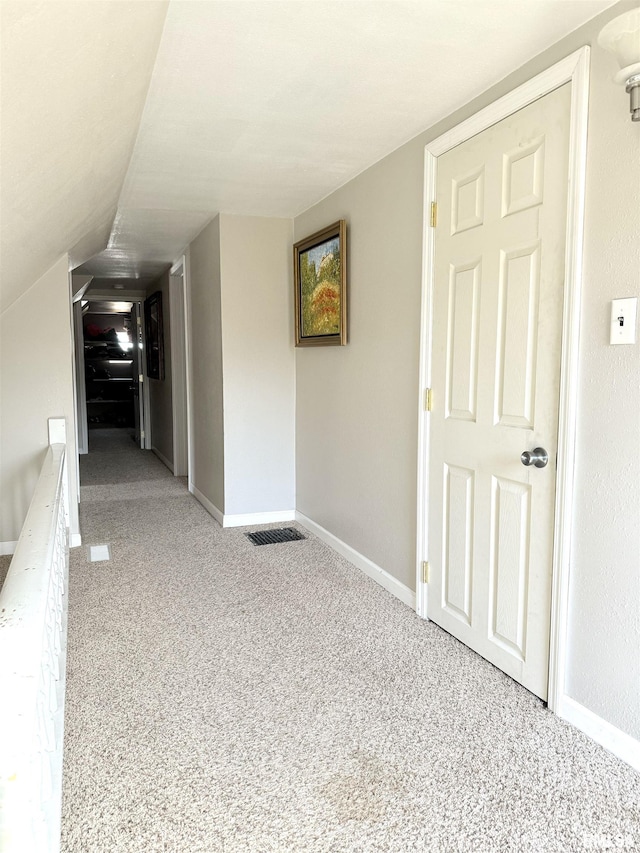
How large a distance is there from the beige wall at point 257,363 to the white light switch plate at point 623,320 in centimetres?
283

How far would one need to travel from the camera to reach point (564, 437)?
203 centimetres

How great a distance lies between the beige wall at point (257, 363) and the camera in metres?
4.26

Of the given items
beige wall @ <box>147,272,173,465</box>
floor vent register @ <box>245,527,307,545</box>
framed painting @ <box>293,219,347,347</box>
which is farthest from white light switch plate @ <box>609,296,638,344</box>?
beige wall @ <box>147,272,173,465</box>

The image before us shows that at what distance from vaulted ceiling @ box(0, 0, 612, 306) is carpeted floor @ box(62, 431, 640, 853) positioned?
172 centimetres

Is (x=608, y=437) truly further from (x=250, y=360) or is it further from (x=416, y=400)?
(x=250, y=360)

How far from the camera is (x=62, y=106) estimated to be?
171 cm

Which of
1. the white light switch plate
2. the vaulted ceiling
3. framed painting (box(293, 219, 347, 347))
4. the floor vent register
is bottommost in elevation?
the floor vent register

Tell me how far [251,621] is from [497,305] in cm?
178

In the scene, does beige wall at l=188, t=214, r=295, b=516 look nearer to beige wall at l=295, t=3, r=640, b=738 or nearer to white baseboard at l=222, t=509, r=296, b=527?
white baseboard at l=222, t=509, r=296, b=527

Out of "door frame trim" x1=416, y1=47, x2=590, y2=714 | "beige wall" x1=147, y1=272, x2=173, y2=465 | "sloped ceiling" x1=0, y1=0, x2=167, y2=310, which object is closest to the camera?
"sloped ceiling" x1=0, y1=0, x2=167, y2=310

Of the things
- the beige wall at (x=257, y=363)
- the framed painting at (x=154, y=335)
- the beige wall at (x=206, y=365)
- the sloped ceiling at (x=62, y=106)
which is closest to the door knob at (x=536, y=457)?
the sloped ceiling at (x=62, y=106)

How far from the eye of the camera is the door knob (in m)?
2.12

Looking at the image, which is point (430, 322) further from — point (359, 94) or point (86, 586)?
point (86, 586)

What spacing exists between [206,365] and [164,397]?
2383 millimetres
